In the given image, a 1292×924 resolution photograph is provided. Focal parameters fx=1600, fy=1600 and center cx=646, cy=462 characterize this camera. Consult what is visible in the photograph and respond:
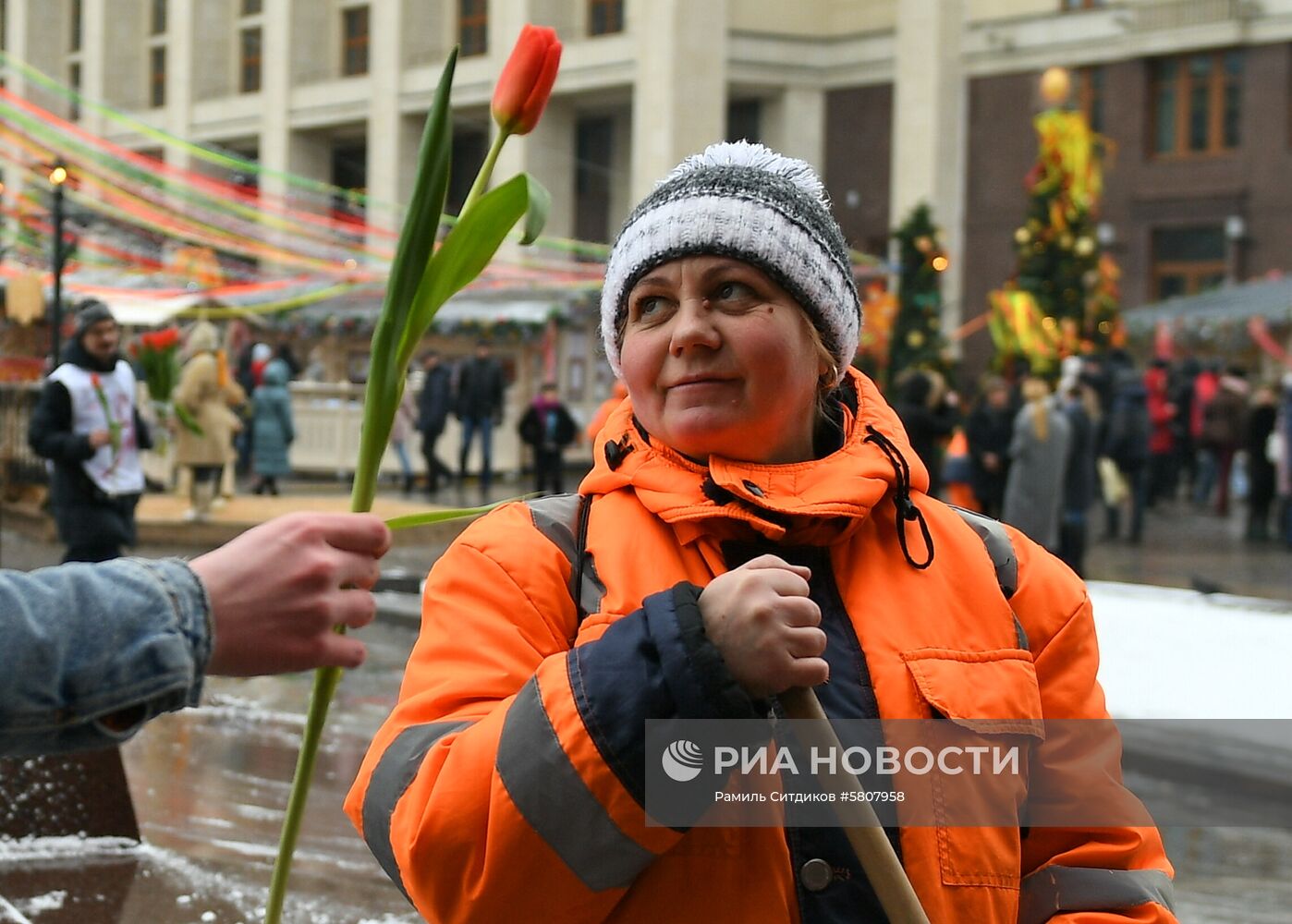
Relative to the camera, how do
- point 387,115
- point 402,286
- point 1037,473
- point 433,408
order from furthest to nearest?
point 387,115 → point 433,408 → point 1037,473 → point 402,286

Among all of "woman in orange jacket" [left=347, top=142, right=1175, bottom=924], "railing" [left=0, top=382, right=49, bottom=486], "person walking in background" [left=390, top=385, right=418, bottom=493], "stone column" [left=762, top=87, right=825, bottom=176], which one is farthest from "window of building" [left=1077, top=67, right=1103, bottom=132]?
"woman in orange jacket" [left=347, top=142, right=1175, bottom=924]

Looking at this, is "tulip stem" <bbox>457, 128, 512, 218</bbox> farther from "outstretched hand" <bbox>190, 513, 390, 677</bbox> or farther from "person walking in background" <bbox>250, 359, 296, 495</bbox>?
"person walking in background" <bbox>250, 359, 296, 495</bbox>

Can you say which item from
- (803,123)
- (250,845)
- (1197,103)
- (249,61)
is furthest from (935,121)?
(250,845)

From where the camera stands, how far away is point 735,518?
1.91m

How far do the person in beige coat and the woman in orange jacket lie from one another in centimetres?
1274

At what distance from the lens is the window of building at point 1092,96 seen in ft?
105

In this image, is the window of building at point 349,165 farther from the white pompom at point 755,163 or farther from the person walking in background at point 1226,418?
the white pompom at point 755,163

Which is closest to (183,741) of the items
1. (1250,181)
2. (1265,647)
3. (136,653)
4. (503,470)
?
(1265,647)

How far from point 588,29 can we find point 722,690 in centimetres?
3665

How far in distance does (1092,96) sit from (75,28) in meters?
29.5

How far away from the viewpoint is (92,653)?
4.12 ft

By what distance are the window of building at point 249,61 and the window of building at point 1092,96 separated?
22.2 meters

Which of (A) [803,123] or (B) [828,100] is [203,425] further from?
(B) [828,100]

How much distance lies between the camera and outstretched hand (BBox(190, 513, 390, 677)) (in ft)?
4.38
